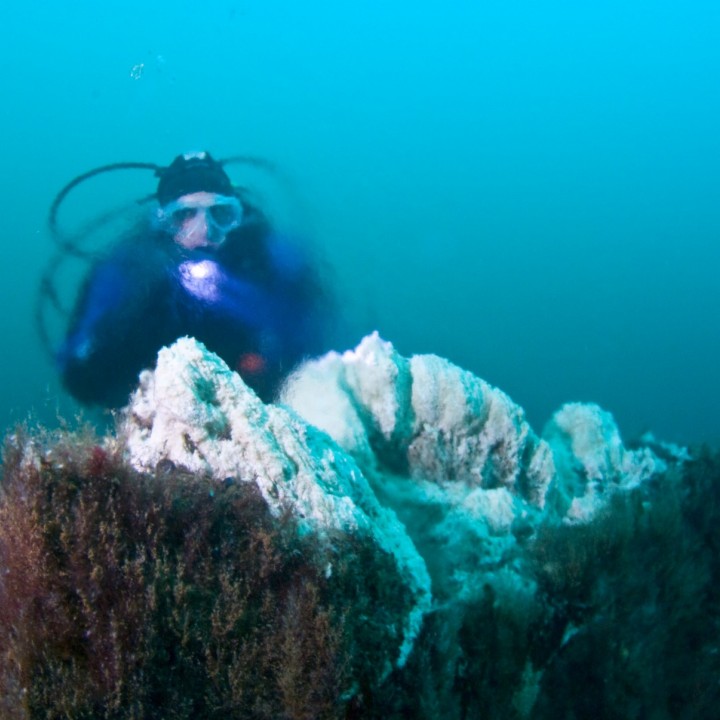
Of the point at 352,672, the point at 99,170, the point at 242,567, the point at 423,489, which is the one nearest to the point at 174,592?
the point at 242,567

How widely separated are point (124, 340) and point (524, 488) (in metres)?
4.08

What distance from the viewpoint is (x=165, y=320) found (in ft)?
19.1

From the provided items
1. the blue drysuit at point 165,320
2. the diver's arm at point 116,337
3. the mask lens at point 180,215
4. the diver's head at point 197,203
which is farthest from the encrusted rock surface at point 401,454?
the mask lens at point 180,215

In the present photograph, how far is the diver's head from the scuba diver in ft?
0.04

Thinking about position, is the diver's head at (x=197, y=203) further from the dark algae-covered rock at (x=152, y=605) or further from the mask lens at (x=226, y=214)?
the dark algae-covered rock at (x=152, y=605)

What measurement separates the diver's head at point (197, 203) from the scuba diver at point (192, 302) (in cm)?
1

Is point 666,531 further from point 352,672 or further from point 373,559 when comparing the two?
point 352,672

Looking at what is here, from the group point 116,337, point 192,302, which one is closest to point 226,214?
point 192,302

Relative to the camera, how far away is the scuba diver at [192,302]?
5797mm

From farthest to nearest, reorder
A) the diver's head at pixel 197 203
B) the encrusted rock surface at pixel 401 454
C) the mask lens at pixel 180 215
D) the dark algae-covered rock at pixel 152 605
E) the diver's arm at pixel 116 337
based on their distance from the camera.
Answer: the mask lens at pixel 180 215
the diver's head at pixel 197 203
the diver's arm at pixel 116 337
the encrusted rock surface at pixel 401 454
the dark algae-covered rock at pixel 152 605

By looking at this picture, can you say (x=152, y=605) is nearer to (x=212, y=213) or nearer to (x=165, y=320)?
(x=165, y=320)

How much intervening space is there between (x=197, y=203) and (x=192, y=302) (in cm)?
136

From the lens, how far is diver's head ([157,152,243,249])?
640 cm

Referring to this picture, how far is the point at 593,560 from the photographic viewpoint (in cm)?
392
